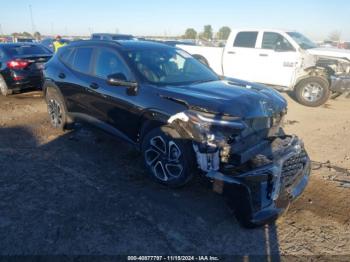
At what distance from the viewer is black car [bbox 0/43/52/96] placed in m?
8.77

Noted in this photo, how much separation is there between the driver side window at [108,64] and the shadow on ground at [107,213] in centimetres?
134

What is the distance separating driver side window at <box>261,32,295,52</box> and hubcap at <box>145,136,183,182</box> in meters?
6.72

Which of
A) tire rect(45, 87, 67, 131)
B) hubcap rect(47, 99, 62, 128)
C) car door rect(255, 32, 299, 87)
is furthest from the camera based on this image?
car door rect(255, 32, 299, 87)

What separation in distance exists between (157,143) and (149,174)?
49 cm

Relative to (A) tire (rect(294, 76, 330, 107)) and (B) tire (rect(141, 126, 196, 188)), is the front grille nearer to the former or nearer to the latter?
(B) tire (rect(141, 126, 196, 188))

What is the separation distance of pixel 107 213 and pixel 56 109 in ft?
11.0

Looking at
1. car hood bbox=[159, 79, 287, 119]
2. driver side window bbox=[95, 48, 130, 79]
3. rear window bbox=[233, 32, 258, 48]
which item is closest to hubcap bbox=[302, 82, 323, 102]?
rear window bbox=[233, 32, 258, 48]

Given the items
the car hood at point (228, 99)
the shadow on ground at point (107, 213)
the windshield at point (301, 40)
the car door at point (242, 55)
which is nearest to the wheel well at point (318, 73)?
the windshield at point (301, 40)

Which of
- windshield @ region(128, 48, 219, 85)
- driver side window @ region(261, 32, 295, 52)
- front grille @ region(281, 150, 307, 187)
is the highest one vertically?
driver side window @ region(261, 32, 295, 52)

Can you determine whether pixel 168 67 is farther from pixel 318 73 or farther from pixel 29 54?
pixel 29 54

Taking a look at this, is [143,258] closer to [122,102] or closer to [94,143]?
[122,102]

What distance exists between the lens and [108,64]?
4.60 m

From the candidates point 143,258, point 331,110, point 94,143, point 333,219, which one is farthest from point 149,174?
point 331,110

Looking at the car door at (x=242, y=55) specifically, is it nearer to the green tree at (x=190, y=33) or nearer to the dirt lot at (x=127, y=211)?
the dirt lot at (x=127, y=211)
